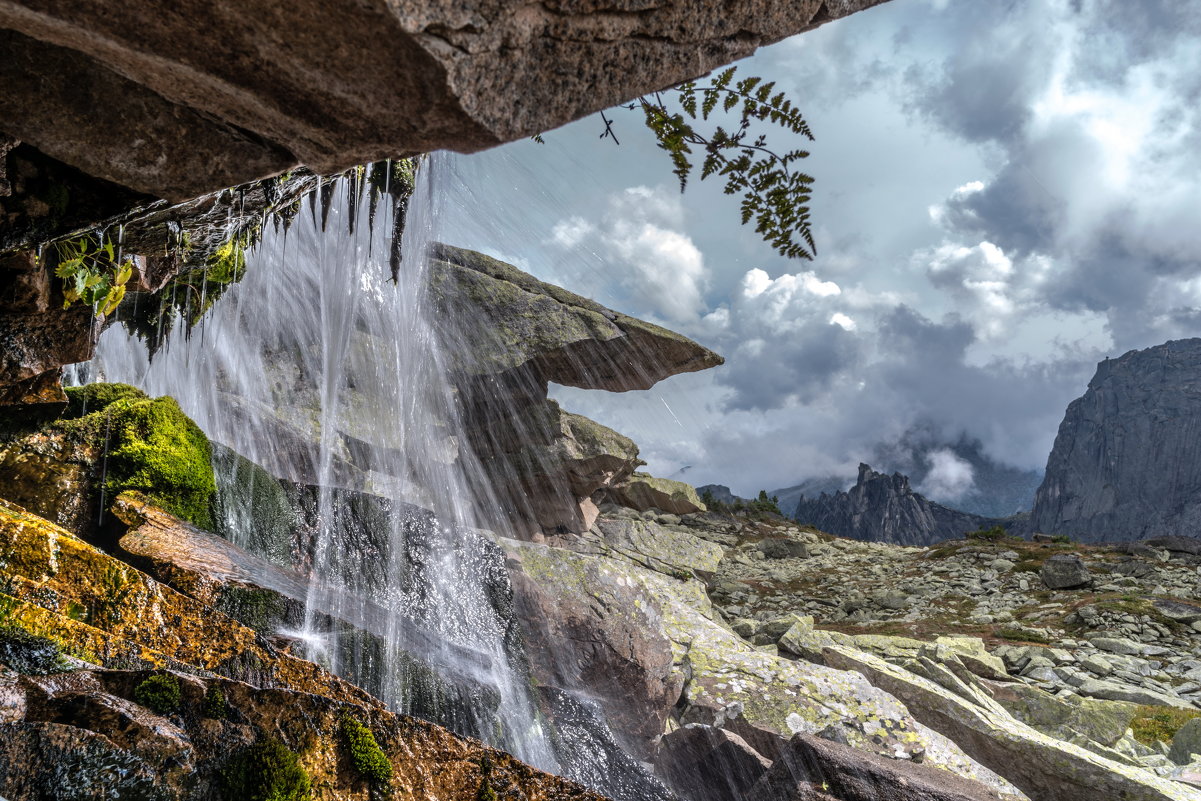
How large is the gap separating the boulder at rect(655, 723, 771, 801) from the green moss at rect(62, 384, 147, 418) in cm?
795

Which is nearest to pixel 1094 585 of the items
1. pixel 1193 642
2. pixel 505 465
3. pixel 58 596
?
pixel 1193 642

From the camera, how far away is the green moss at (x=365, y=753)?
12.9 feet

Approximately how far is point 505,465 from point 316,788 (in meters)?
20.2

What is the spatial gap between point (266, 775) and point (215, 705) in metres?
0.46

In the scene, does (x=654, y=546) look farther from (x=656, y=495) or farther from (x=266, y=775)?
(x=266, y=775)

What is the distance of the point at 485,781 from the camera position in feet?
14.4

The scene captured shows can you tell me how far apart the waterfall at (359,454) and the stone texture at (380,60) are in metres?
4.72

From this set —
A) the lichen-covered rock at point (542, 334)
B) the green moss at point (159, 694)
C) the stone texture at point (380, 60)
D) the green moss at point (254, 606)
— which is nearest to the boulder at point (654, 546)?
the lichen-covered rock at point (542, 334)

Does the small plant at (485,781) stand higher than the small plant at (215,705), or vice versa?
the small plant at (215,705)

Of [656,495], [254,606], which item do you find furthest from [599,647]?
[656,495]

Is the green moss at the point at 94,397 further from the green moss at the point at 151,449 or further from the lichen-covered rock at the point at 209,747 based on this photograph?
the lichen-covered rock at the point at 209,747

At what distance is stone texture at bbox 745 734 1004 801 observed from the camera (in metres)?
6.52

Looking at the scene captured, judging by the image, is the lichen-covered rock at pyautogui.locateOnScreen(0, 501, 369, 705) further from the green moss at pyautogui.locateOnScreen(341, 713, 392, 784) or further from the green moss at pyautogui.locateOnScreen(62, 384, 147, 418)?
the green moss at pyautogui.locateOnScreen(62, 384, 147, 418)

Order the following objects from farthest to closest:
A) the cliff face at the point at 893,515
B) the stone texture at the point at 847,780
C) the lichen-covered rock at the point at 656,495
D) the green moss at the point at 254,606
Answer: the cliff face at the point at 893,515 → the lichen-covered rock at the point at 656,495 → the stone texture at the point at 847,780 → the green moss at the point at 254,606
